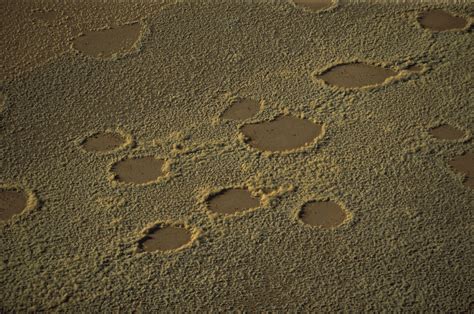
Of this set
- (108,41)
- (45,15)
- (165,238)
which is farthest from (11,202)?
(45,15)

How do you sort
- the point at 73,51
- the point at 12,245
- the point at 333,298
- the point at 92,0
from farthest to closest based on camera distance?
the point at 92,0 < the point at 73,51 < the point at 12,245 < the point at 333,298

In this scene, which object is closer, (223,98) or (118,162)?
(118,162)

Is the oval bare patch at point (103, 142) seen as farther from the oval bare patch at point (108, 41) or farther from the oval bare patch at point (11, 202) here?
the oval bare patch at point (108, 41)

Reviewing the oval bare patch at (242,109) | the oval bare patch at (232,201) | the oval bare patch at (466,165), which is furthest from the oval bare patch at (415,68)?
the oval bare patch at (232,201)

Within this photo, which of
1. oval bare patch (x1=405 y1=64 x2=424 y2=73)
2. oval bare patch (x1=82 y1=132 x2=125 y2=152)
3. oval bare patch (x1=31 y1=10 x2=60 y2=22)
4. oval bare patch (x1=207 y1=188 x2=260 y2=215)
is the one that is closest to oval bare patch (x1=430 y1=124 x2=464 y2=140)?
oval bare patch (x1=405 y1=64 x2=424 y2=73)

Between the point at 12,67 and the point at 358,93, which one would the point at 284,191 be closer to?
the point at 358,93

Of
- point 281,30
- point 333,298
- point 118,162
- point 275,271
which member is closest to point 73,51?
point 118,162
